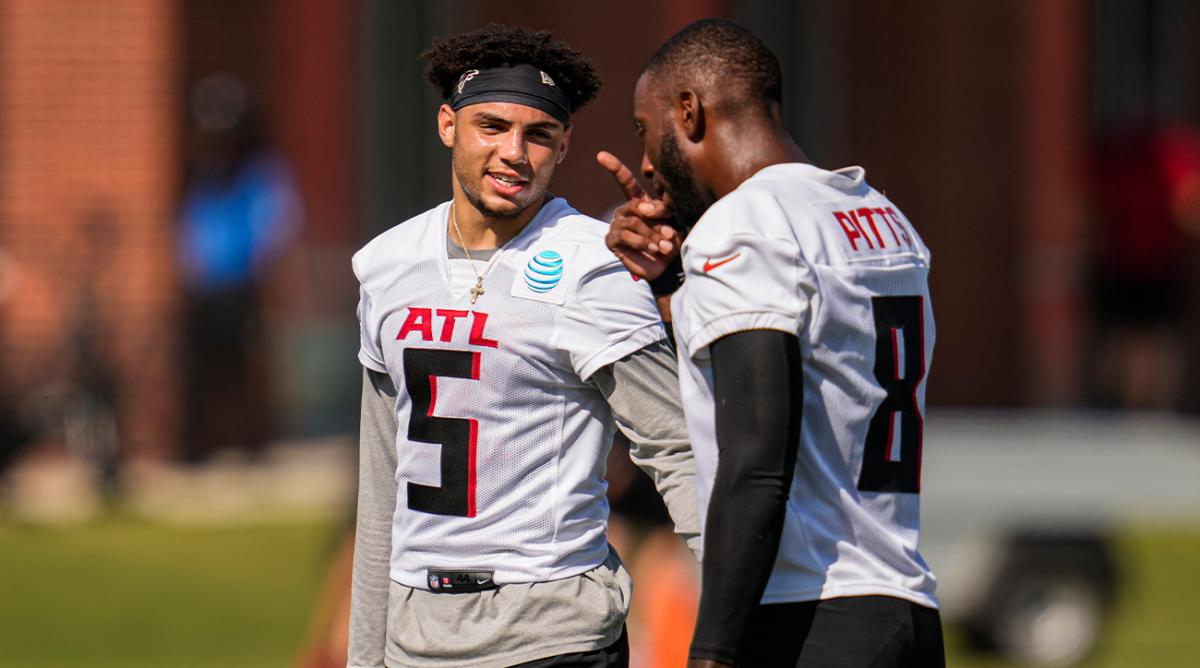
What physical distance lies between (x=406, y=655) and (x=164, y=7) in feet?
37.6

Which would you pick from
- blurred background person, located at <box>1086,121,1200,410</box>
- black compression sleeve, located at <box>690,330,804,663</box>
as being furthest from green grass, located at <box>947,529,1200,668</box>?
black compression sleeve, located at <box>690,330,804,663</box>

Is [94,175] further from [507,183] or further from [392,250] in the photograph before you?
[507,183]

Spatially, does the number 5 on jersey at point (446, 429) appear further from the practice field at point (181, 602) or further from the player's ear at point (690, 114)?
the practice field at point (181, 602)

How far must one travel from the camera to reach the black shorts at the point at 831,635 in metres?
3.99

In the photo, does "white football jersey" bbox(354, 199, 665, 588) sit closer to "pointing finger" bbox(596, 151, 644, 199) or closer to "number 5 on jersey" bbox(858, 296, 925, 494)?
"pointing finger" bbox(596, 151, 644, 199)

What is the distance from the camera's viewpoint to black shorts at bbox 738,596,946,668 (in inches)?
157

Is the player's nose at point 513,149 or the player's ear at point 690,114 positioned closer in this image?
the player's ear at point 690,114

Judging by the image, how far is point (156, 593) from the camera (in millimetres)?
12594

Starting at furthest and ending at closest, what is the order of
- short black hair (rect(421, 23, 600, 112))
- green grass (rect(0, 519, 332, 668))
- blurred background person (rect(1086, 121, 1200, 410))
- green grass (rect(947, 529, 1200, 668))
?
1. blurred background person (rect(1086, 121, 1200, 410))
2. green grass (rect(947, 529, 1200, 668))
3. green grass (rect(0, 519, 332, 668))
4. short black hair (rect(421, 23, 600, 112))

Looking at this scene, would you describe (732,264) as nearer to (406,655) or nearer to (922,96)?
(406,655)

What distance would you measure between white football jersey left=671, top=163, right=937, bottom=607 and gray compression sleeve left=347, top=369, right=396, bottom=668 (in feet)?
2.42

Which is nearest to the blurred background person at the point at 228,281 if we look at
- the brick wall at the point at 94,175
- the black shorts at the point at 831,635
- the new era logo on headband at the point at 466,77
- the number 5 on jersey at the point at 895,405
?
the brick wall at the point at 94,175

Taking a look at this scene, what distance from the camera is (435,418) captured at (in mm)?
4285

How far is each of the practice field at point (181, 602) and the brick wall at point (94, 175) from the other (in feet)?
5.90
